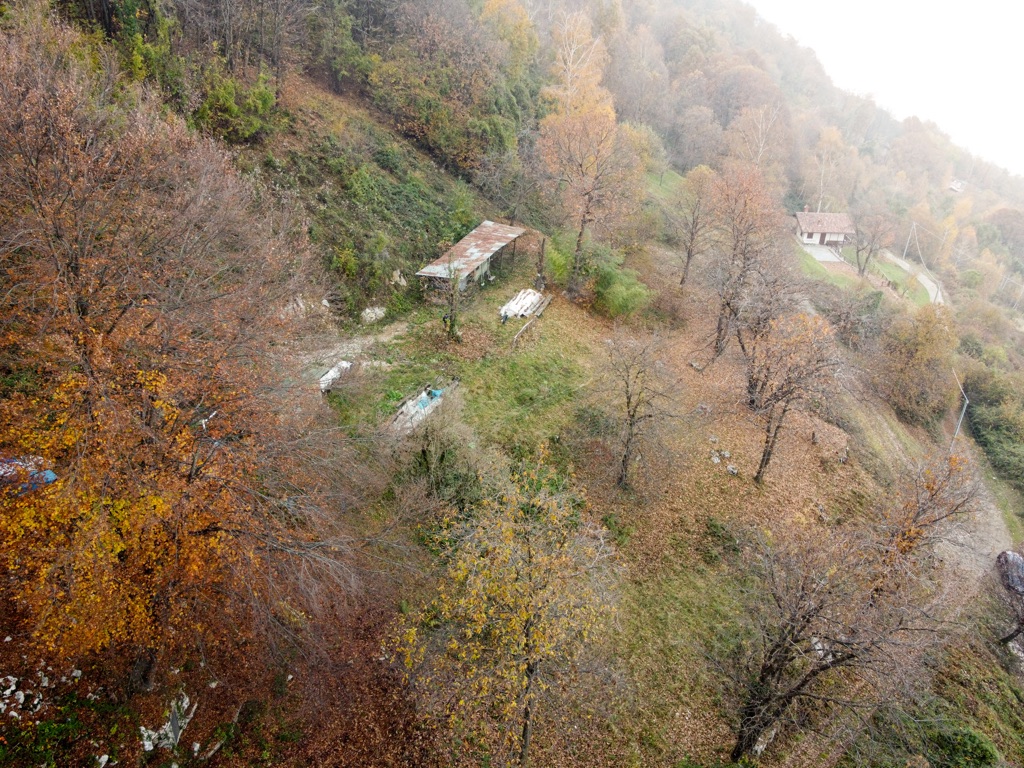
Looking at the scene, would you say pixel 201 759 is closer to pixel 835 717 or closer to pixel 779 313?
pixel 835 717

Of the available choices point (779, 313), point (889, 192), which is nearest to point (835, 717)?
point (779, 313)

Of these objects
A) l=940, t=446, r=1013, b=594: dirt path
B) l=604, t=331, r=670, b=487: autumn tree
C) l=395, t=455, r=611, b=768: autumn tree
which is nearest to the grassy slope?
l=604, t=331, r=670, b=487: autumn tree

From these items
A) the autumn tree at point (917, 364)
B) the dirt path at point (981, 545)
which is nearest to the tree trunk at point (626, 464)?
the dirt path at point (981, 545)

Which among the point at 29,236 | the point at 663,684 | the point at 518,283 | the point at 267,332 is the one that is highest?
the point at 29,236

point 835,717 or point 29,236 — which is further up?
point 29,236

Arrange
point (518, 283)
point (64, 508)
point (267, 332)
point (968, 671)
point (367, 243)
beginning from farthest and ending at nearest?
point (518, 283)
point (367, 243)
point (968, 671)
point (267, 332)
point (64, 508)

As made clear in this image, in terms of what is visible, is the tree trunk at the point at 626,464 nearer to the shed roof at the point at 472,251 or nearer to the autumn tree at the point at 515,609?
the autumn tree at the point at 515,609

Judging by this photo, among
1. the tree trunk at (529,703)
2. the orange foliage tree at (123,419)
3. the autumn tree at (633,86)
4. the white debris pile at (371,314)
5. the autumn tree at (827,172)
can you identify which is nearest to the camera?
the orange foliage tree at (123,419)

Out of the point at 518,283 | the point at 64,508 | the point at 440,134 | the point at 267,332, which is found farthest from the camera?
the point at 440,134

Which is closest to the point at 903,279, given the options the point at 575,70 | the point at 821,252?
the point at 821,252
